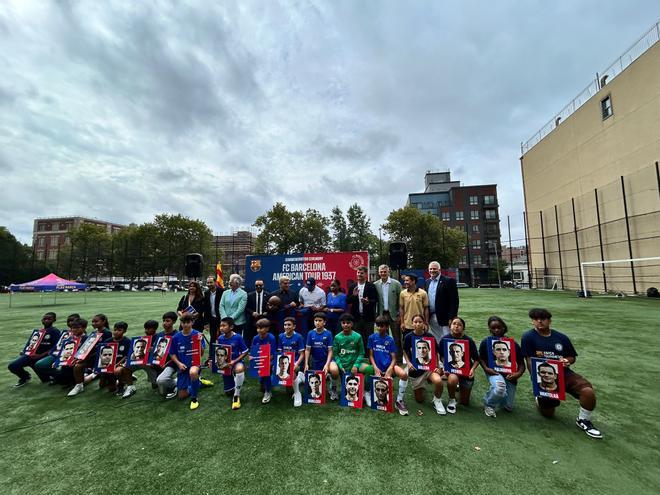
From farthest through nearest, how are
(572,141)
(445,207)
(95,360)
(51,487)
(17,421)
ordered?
(445,207) < (572,141) < (95,360) < (17,421) < (51,487)

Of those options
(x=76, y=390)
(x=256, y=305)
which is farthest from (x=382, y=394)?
(x=76, y=390)

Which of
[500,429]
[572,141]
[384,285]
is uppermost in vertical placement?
[572,141]

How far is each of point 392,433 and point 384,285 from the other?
2.65 metres

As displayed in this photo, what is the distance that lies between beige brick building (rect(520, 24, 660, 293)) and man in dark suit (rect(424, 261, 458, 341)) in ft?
70.1

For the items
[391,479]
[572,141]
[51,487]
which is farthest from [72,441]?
[572,141]

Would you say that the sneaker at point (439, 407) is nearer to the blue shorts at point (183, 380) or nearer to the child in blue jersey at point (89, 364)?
the blue shorts at point (183, 380)

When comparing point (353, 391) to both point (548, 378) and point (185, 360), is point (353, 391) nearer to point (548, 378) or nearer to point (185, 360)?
point (548, 378)

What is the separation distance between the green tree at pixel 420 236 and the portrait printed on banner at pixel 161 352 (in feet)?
126

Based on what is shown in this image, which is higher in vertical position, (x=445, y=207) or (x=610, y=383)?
(x=445, y=207)

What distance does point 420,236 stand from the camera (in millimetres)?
41438

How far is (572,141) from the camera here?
961 inches

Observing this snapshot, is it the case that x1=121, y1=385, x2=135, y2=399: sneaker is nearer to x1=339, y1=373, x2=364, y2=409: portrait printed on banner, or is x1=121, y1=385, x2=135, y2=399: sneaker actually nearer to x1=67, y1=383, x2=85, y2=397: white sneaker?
x1=67, y1=383, x2=85, y2=397: white sneaker

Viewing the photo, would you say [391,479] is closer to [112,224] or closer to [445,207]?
[445,207]

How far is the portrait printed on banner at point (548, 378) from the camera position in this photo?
343 centimetres
